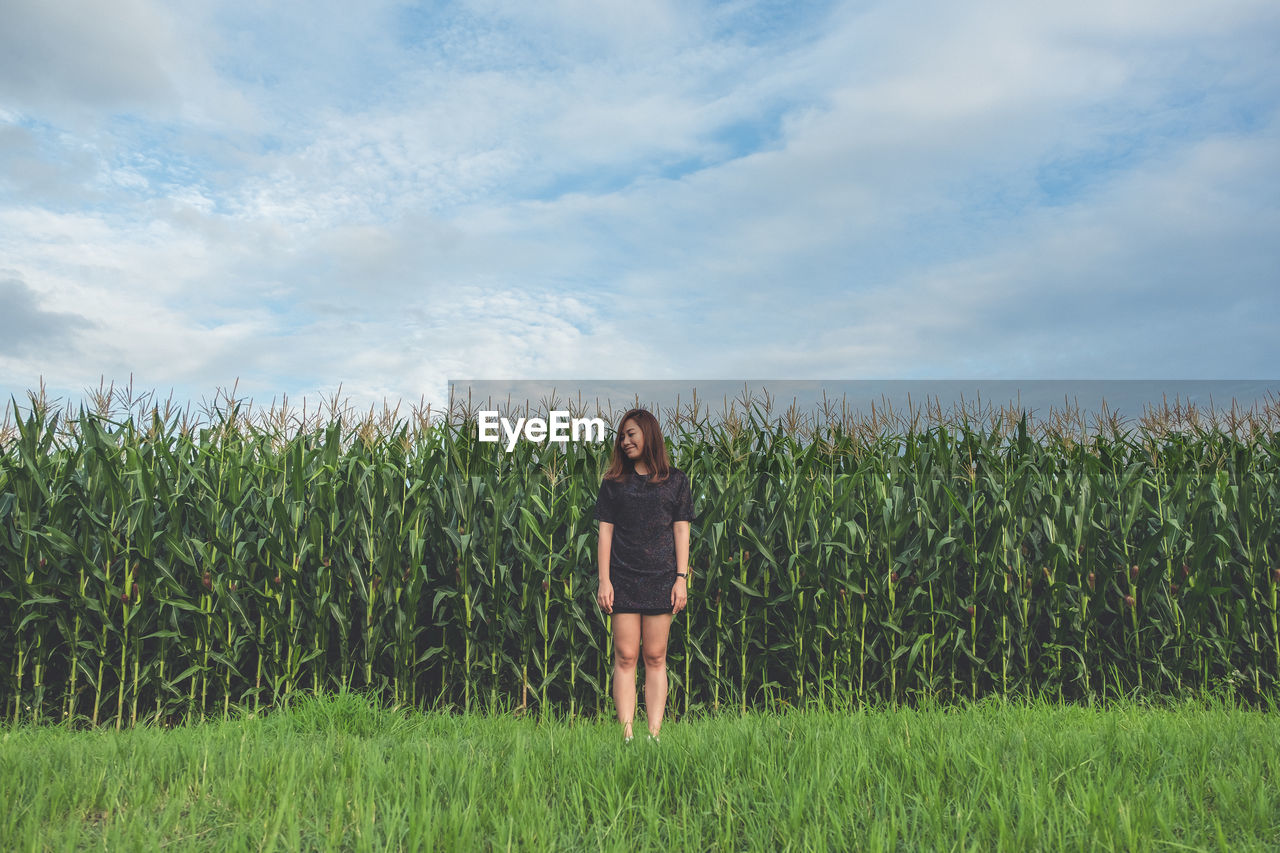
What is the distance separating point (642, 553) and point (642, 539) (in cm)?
9

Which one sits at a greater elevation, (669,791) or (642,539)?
(642,539)

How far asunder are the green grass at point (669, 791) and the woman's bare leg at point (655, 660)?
646 millimetres

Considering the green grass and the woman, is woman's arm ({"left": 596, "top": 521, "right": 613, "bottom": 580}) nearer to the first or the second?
the woman

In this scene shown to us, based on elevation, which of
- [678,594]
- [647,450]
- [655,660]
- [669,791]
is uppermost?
[647,450]

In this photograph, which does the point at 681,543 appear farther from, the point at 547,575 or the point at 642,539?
the point at 547,575

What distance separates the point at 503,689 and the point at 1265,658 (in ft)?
22.4

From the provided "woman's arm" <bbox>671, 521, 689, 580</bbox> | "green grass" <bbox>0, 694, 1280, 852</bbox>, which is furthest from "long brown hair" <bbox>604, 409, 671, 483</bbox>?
"green grass" <bbox>0, 694, 1280, 852</bbox>

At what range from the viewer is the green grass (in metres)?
3.27

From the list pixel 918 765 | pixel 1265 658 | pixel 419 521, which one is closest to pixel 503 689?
pixel 419 521

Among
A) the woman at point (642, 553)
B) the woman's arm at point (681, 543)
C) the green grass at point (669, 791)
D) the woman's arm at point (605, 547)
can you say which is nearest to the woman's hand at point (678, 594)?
the woman at point (642, 553)

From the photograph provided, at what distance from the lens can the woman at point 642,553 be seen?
5.32 metres

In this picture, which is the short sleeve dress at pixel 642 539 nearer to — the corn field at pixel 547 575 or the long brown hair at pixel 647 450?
the long brown hair at pixel 647 450

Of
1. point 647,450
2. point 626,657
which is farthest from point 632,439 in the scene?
point 626,657

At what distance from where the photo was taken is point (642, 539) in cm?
535
